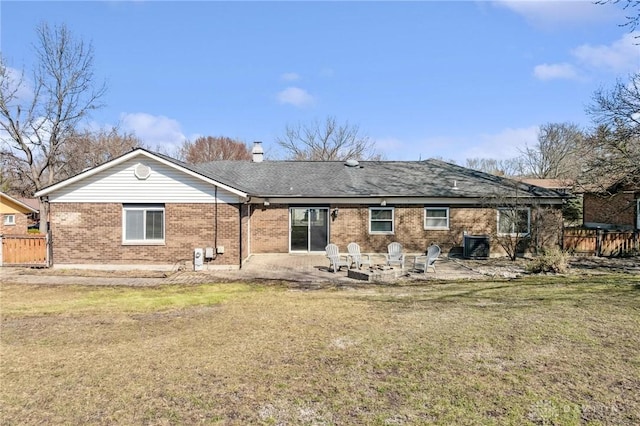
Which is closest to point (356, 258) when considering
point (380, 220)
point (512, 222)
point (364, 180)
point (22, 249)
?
point (380, 220)

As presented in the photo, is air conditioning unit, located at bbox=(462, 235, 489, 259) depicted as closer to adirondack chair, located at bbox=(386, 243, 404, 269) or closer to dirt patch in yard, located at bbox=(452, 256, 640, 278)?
dirt patch in yard, located at bbox=(452, 256, 640, 278)

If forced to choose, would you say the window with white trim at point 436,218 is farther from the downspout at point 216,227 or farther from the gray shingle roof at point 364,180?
the downspout at point 216,227

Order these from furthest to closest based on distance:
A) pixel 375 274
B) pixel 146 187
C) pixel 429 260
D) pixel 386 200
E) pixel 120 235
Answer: pixel 386 200 < pixel 120 235 < pixel 146 187 < pixel 429 260 < pixel 375 274

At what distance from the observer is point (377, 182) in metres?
19.9

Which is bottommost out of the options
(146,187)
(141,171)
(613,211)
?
(613,211)

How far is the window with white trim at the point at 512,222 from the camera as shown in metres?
17.8

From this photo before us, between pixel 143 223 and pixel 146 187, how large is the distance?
1.32 metres

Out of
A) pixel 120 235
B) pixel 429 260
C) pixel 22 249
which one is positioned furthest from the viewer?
pixel 22 249

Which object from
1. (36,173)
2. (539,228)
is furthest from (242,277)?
(36,173)

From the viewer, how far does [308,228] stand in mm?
18453

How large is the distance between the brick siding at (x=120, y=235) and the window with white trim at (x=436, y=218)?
8760 mm

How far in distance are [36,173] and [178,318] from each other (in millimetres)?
25779

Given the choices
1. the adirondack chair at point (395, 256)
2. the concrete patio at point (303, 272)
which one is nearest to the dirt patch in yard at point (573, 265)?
the concrete patio at point (303, 272)

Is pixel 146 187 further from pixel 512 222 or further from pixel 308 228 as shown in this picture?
pixel 512 222
